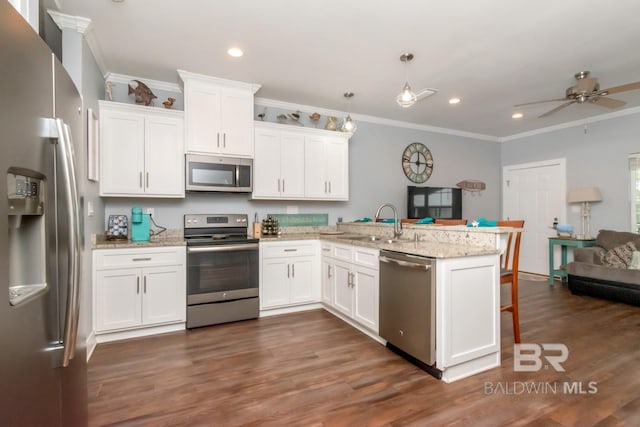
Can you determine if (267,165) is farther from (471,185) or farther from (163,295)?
(471,185)

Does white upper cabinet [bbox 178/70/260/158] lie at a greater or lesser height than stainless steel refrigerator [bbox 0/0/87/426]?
greater

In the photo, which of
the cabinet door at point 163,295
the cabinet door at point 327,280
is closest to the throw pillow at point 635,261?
the cabinet door at point 327,280

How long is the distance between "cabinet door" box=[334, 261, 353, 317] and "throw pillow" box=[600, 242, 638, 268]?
3706 mm

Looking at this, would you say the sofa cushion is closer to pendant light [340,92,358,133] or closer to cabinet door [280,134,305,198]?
pendant light [340,92,358,133]

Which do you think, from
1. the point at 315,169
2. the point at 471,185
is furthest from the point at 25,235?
the point at 471,185

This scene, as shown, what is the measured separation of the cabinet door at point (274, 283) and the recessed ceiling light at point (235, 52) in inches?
82.8

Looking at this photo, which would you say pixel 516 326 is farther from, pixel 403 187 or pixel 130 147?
pixel 130 147

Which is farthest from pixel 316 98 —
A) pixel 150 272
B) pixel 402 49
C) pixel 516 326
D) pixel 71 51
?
pixel 516 326

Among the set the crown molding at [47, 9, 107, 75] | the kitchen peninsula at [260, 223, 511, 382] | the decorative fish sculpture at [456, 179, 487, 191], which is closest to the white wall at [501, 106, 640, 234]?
the decorative fish sculpture at [456, 179, 487, 191]

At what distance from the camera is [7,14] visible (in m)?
0.76

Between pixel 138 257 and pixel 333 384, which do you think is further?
pixel 138 257

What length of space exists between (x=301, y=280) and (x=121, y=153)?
2317 mm

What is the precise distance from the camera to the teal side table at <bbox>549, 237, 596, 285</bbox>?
184 inches

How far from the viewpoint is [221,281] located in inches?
127
